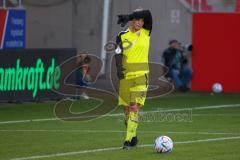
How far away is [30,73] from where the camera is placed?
947 inches

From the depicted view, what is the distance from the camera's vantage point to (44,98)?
81.3 feet

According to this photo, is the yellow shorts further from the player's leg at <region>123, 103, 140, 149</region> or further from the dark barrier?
the dark barrier

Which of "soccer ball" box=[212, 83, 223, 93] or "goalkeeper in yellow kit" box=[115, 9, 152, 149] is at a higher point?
"goalkeeper in yellow kit" box=[115, 9, 152, 149]

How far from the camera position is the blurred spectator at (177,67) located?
29.2 metres

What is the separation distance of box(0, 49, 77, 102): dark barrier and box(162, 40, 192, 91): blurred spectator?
17.4 ft

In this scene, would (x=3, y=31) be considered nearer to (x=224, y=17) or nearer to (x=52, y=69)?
(x=52, y=69)

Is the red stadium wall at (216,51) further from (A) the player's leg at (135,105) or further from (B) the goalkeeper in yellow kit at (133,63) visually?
(A) the player's leg at (135,105)

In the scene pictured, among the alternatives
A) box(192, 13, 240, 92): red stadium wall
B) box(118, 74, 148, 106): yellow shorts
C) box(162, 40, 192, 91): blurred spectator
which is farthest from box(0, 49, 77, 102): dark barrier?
box(118, 74, 148, 106): yellow shorts

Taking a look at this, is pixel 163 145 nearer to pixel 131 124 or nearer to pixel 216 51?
pixel 131 124

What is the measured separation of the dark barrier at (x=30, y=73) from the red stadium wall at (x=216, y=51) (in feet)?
20.2

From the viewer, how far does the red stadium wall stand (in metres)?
29.0

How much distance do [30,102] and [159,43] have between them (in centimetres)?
854

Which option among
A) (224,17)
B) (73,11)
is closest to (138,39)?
(224,17)

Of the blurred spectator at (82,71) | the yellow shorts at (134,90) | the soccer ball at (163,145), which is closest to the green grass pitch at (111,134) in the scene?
the soccer ball at (163,145)
